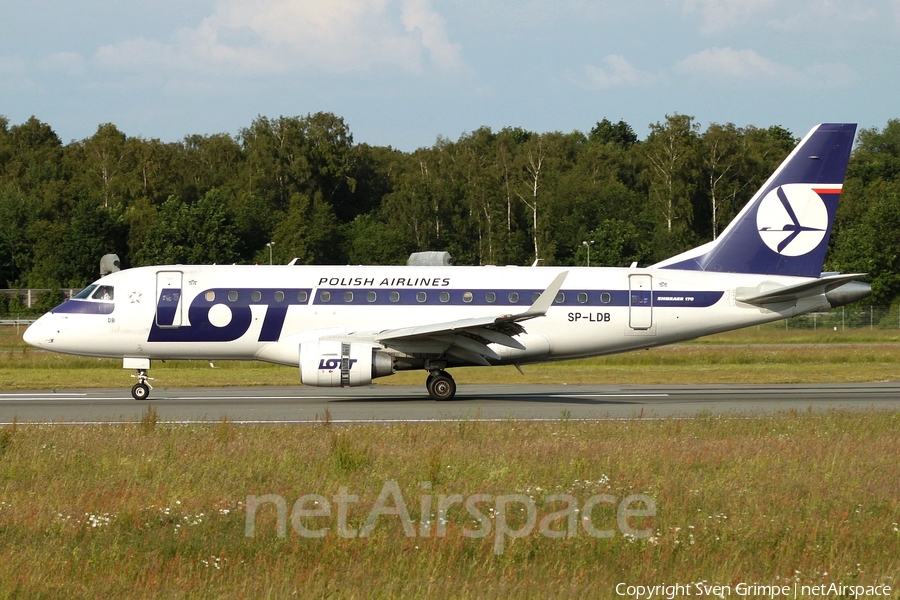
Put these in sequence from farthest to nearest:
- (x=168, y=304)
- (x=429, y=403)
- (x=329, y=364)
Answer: (x=168, y=304) < (x=429, y=403) < (x=329, y=364)

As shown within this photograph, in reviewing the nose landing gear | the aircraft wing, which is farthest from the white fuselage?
the aircraft wing

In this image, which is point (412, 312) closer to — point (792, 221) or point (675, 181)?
point (792, 221)

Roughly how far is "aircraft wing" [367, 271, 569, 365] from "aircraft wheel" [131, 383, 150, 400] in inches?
215

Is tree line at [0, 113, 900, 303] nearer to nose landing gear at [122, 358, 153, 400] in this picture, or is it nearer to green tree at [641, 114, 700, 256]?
green tree at [641, 114, 700, 256]

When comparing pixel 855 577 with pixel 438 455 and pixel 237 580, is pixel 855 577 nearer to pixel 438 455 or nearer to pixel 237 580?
pixel 237 580

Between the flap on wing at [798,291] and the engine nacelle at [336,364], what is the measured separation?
936cm

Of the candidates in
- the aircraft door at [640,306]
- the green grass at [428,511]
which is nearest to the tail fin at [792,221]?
the aircraft door at [640,306]

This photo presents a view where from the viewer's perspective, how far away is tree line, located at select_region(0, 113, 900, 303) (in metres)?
82.8

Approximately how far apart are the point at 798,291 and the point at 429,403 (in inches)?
357

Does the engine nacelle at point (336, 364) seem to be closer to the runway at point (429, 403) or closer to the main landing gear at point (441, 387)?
the runway at point (429, 403)

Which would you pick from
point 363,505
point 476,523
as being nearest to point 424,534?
point 476,523
